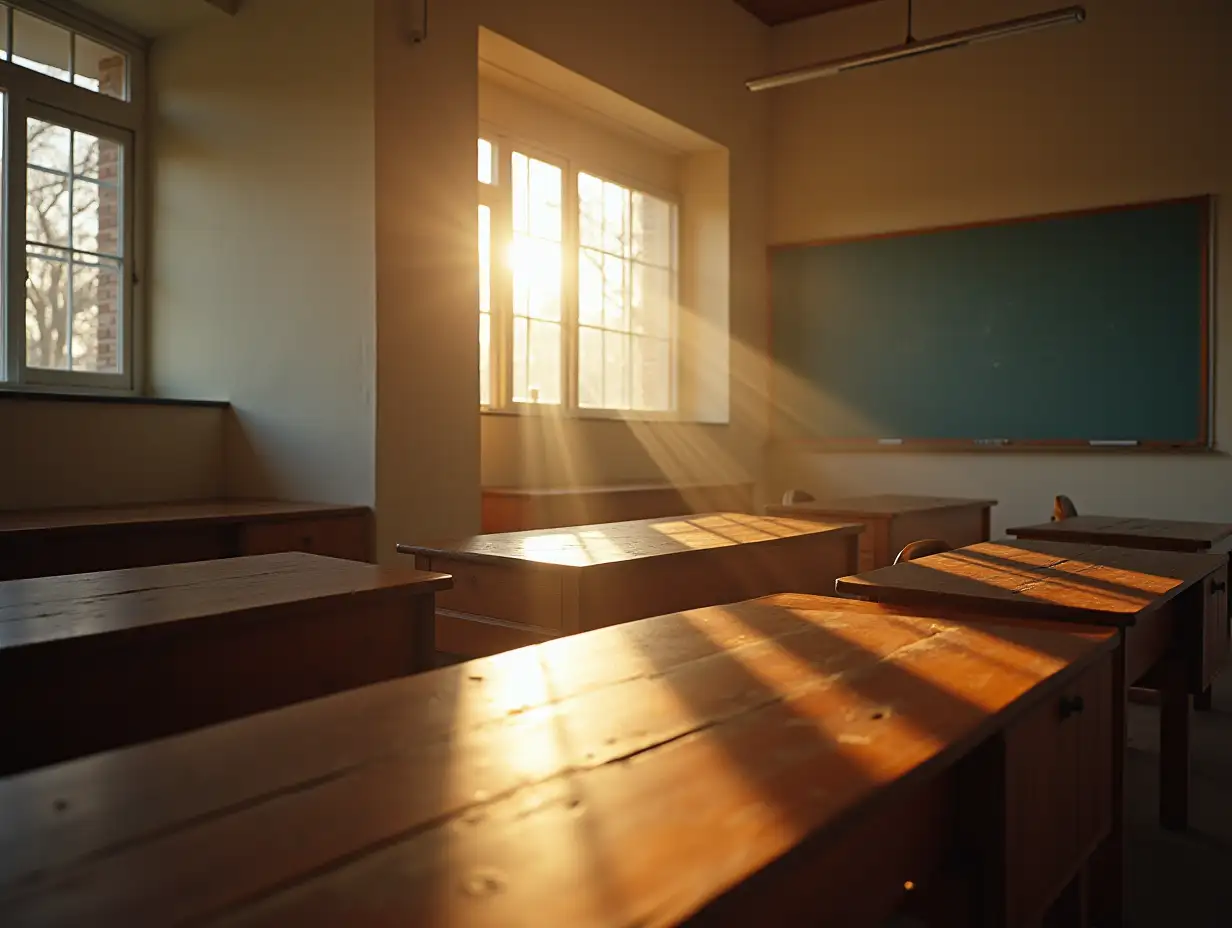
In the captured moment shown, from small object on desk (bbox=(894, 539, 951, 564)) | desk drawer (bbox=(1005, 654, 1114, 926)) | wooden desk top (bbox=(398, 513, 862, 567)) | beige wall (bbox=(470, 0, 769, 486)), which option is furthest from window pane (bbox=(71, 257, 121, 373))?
desk drawer (bbox=(1005, 654, 1114, 926))

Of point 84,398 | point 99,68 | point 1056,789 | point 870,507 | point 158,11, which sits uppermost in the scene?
point 158,11

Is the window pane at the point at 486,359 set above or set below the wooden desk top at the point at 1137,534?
above

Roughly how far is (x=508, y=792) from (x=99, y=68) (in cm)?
464

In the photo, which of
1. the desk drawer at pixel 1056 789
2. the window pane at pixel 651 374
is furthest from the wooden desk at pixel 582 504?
the desk drawer at pixel 1056 789

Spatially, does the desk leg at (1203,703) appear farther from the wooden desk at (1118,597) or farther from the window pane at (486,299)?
the window pane at (486,299)

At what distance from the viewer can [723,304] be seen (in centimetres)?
677

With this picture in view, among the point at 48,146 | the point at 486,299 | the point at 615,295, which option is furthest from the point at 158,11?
the point at 615,295

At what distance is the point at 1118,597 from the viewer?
6.02ft

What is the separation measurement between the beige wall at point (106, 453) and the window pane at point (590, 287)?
95.4 inches

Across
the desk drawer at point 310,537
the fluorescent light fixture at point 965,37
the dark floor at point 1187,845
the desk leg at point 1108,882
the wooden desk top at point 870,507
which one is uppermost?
the fluorescent light fixture at point 965,37

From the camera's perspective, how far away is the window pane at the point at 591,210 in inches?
239

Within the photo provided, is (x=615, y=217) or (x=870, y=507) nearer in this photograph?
(x=870, y=507)

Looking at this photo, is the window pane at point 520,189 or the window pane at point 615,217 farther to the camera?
the window pane at point 615,217

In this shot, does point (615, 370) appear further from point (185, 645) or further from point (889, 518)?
point (185, 645)
